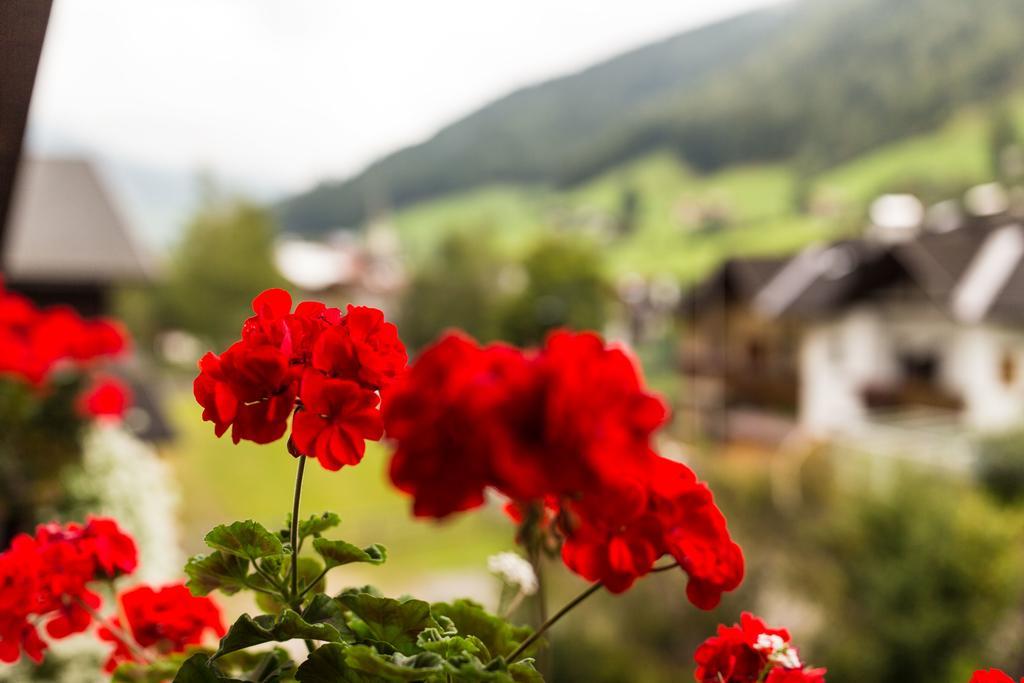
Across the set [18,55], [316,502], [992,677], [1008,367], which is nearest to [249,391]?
[18,55]

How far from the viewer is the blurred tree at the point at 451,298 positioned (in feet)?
59.8

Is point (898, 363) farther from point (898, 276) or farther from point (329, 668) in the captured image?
point (329, 668)

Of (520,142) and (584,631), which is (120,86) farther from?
(584,631)

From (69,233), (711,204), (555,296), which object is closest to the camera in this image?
(69,233)

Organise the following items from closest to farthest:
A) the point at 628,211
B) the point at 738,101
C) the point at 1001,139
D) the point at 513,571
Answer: the point at 513,571, the point at 1001,139, the point at 628,211, the point at 738,101

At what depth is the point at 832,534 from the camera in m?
4.71

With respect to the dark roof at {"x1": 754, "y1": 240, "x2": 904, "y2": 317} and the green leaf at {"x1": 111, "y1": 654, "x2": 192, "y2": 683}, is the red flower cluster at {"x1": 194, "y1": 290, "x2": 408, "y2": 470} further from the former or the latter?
the dark roof at {"x1": 754, "y1": 240, "x2": 904, "y2": 317}

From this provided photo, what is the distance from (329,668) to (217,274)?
64.2ft

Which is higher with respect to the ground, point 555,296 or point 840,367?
point 555,296

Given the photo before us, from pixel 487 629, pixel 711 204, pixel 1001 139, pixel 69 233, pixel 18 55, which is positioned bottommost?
pixel 711 204

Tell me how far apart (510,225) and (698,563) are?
2591 centimetres

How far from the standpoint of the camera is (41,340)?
4.77ft

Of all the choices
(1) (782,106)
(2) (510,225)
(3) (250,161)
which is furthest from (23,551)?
(3) (250,161)

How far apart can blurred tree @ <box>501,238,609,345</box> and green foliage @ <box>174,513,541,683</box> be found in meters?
16.1
